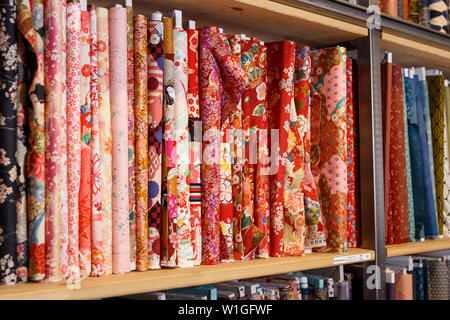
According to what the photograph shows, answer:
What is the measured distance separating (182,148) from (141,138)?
0.08 meters

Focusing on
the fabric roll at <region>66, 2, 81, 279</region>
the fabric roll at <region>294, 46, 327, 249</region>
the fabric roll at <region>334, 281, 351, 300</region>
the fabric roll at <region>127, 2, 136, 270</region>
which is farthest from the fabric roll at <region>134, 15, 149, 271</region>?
the fabric roll at <region>334, 281, 351, 300</region>

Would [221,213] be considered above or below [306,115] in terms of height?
below

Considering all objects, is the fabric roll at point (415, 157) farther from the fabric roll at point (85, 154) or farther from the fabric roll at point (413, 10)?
the fabric roll at point (85, 154)

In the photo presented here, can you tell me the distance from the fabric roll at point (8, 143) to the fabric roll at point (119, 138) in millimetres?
167

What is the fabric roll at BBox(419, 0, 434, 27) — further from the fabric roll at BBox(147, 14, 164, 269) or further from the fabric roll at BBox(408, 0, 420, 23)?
the fabric roll at BBox(147, 14, 164, 269)

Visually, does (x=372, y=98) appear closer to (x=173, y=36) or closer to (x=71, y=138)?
(x=173, y=36)

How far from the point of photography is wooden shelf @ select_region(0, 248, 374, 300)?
72 cm

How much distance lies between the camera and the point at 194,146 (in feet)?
3.14

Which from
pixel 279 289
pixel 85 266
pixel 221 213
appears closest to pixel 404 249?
pixel 279 289

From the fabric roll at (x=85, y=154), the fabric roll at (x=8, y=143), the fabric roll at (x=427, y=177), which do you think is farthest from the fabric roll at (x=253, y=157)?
the fabric roll at (x=427, y=177)

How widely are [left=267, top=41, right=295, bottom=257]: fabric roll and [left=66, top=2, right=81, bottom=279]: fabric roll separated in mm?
437

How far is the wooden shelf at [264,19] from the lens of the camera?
1001 mm

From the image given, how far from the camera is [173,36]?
952mm

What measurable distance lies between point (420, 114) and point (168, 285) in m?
0.94
